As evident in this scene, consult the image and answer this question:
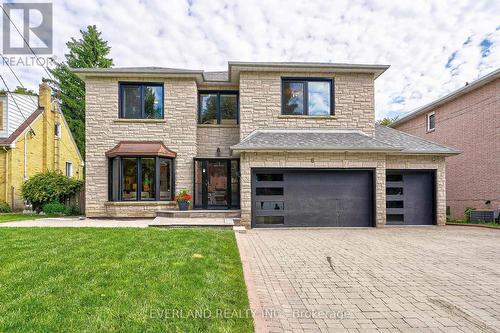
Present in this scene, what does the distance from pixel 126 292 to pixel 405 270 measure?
16.1ft

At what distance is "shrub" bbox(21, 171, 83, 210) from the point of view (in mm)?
13258

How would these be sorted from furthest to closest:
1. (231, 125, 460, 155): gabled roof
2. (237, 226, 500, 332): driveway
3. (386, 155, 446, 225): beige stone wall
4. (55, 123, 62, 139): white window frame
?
(55, 123, 62, 139): white window frame < (386, 155, 446, 225): beige stone wall < (231, 125, 460, 155): gabled roof < (237, 226, 500, 332): driveway

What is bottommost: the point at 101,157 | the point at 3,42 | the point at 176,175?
the point at 176,175

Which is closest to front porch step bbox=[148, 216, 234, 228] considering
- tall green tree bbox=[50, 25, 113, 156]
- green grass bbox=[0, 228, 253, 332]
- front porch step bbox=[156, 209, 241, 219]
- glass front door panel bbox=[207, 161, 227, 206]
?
front porch step bbox=[156, 209, 241, 219]

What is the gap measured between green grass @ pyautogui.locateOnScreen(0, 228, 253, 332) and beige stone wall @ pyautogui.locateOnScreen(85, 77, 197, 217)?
5801 mm

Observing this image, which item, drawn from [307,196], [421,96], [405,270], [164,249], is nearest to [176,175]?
[307,196]

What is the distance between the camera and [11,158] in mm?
14711

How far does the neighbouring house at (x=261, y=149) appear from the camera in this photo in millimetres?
11172

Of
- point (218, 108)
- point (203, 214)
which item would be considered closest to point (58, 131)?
point (218, 108)

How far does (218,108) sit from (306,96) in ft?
14.1

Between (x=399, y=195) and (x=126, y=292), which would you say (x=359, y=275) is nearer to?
(x=126, y=292)

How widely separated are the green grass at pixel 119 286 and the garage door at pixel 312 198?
436 cm

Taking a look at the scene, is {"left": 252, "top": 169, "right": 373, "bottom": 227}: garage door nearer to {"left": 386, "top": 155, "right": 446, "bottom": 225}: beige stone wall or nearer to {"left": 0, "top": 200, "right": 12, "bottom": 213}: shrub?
{"left": 386, "top": 155, "right": 446, "bottom": 225}: beige stone wall

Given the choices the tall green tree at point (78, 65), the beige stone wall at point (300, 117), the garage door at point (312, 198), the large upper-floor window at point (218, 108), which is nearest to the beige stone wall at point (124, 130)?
the large upper-floor window at point (218, 108)
